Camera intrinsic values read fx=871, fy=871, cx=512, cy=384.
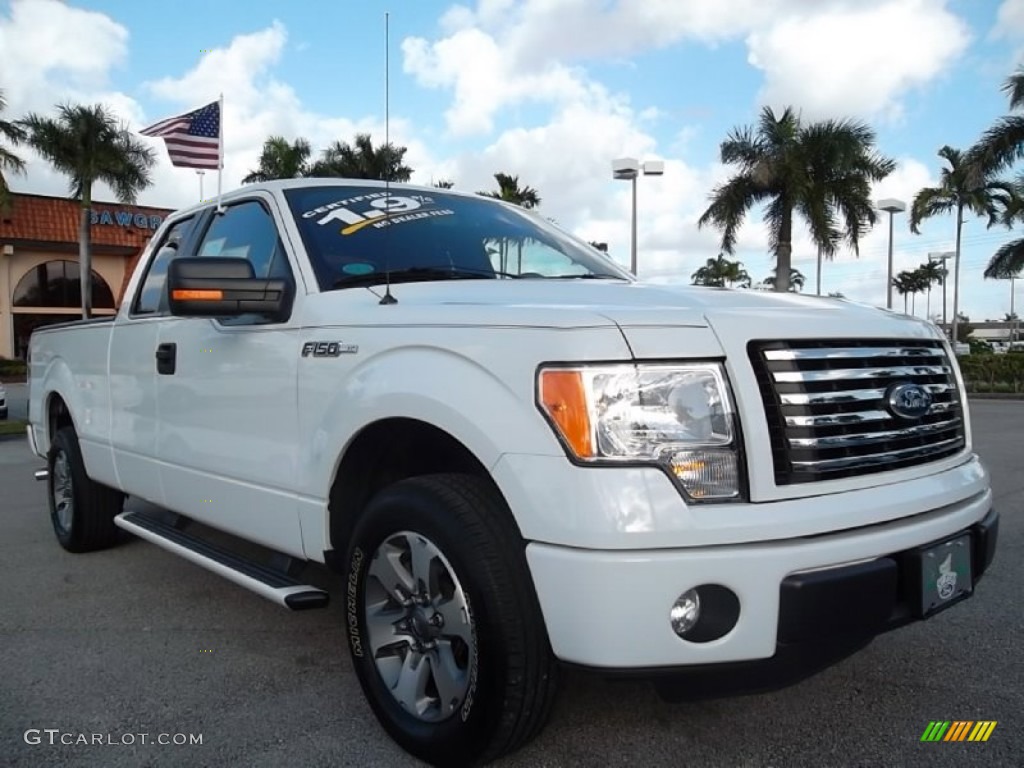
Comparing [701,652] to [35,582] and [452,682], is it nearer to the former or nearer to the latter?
[452,682]

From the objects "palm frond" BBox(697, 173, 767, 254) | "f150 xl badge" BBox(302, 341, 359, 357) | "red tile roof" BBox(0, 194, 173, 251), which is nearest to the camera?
"f150 xl badge" BBox(302, 341, 359, 357)

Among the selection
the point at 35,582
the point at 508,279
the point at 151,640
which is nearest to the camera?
the point at 508,279

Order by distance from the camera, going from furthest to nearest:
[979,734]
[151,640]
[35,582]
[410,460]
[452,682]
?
[35,582], [151,640], [410,460], [979,734], [452,682]

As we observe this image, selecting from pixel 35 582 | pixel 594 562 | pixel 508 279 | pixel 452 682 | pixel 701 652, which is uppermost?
pixel 508 279

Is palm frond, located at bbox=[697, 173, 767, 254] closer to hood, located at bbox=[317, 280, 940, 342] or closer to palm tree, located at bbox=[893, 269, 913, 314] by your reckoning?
hood, located at bbox=[317, 280, 940, 342]

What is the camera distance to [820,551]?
220 cm

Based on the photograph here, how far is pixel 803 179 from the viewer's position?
26453 mm

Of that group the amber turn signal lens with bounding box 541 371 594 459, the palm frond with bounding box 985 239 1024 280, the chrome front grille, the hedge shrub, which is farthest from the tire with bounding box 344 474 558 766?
the palm frond with bounding box 985 239 1024 280

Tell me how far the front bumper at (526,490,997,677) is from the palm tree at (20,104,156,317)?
34.1 metres

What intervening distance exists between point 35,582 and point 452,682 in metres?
3.18

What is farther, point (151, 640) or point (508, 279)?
point (151, 640)

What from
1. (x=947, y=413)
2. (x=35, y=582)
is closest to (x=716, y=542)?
(x=947, y=413)

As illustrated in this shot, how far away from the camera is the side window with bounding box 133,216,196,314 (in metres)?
4.38

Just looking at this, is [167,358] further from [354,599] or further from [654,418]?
[654,418]
